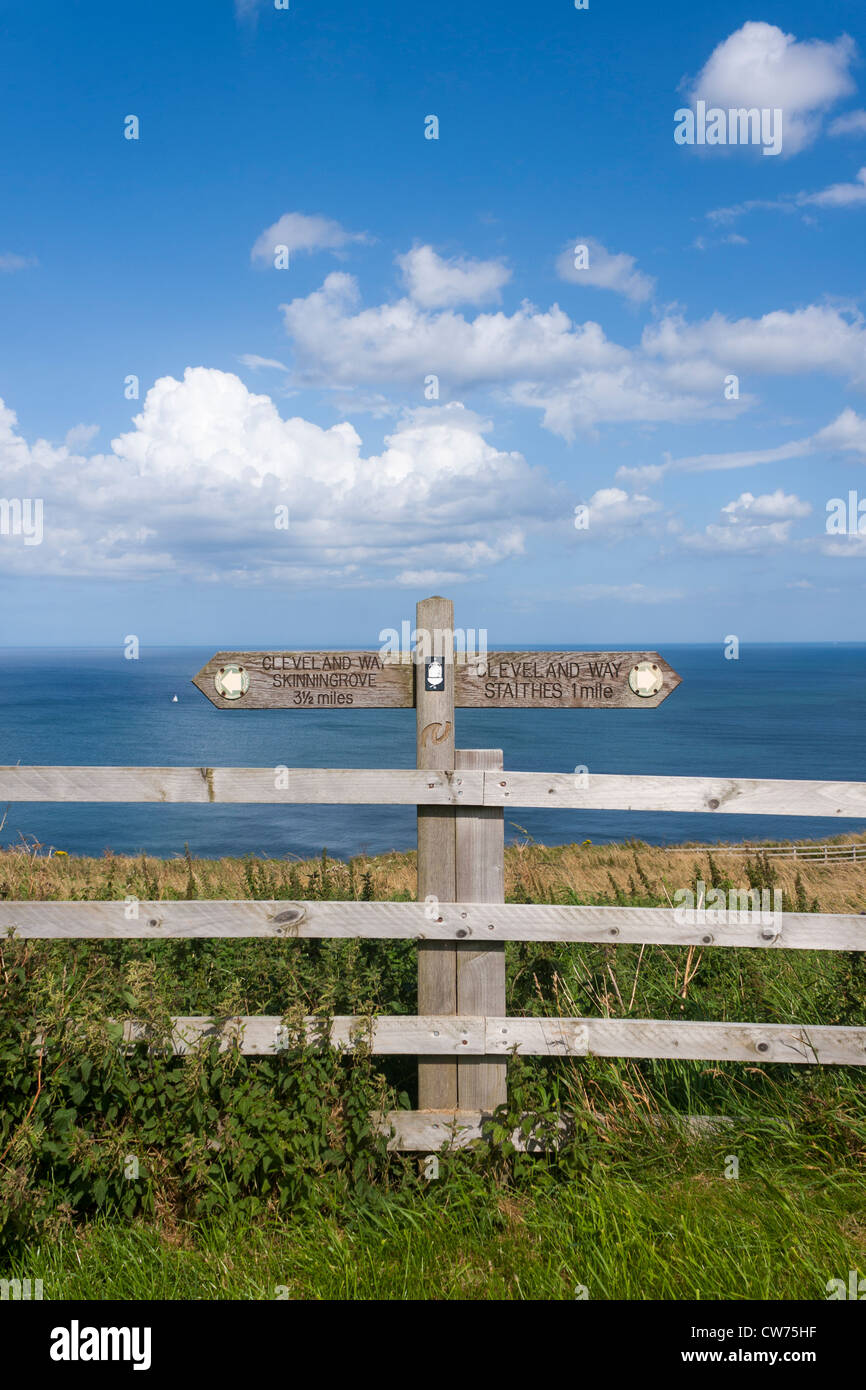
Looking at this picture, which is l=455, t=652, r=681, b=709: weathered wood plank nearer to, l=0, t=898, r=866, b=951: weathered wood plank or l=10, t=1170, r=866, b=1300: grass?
l=0, t=898, r=866, b=951: weathered wood plank

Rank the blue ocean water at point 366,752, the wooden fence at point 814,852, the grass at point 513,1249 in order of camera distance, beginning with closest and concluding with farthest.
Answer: the grass at point 513,1249 → the wooden fence at point 814,852 → the blue ocean water at point 366,752

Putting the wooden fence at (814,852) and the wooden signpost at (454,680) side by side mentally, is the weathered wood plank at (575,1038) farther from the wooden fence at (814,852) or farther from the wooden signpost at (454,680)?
the wooden fence at (814,852)

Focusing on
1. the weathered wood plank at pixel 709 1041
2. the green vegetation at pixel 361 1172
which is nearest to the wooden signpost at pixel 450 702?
the green vegetation at pixel 361 1172

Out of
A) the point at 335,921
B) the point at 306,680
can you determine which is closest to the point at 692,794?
the point at 335,921

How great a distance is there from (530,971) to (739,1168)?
5.06 feet

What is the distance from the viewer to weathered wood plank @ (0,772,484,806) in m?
3.88

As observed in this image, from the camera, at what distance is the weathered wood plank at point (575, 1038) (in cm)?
373

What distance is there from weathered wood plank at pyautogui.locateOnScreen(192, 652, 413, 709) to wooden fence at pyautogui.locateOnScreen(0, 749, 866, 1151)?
1.46 ft

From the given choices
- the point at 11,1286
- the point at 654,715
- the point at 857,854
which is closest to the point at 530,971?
the point at 11,1286

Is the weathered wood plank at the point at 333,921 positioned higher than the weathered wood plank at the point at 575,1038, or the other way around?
the weathered wood plank at the point at 333,921

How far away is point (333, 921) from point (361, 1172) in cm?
103

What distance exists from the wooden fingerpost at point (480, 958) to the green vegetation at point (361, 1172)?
0.13m

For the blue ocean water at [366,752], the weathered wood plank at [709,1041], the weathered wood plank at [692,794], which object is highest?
the weathered wood plank at [692,794]

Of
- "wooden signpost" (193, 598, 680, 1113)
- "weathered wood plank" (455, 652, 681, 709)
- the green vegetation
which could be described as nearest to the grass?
the green vegetation
